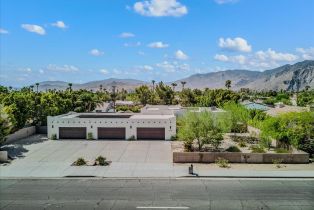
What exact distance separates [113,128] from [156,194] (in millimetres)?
26443

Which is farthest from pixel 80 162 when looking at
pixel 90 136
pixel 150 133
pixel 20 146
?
pixel 150 133

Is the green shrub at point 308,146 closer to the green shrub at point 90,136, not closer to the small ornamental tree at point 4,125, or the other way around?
the green shrub at point 90,136

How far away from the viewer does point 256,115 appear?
58594 mm

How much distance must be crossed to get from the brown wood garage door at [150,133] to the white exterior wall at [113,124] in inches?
17.1

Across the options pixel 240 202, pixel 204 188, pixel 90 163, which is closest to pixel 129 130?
pixel 90 163

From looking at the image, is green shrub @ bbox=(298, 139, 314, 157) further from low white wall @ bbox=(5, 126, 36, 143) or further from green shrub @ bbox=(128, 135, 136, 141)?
low white wall @ bbox=(5, 126, 36, 143)

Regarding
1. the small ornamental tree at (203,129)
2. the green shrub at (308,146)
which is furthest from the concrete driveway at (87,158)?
the green shrub at (308,146)

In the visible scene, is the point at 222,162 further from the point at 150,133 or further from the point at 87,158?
the point at 150,133

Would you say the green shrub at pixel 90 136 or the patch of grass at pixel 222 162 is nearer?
the patch of grass at pixel 222 162

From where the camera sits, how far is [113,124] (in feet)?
168

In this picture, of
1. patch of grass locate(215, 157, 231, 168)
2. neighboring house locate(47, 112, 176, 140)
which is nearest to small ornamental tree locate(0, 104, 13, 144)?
neighboring house locate(47, 112, 176, 140)

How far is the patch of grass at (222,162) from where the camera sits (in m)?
35.1

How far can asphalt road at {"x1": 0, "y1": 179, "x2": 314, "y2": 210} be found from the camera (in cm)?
2334

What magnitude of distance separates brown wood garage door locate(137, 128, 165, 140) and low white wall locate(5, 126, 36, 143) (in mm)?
15563
